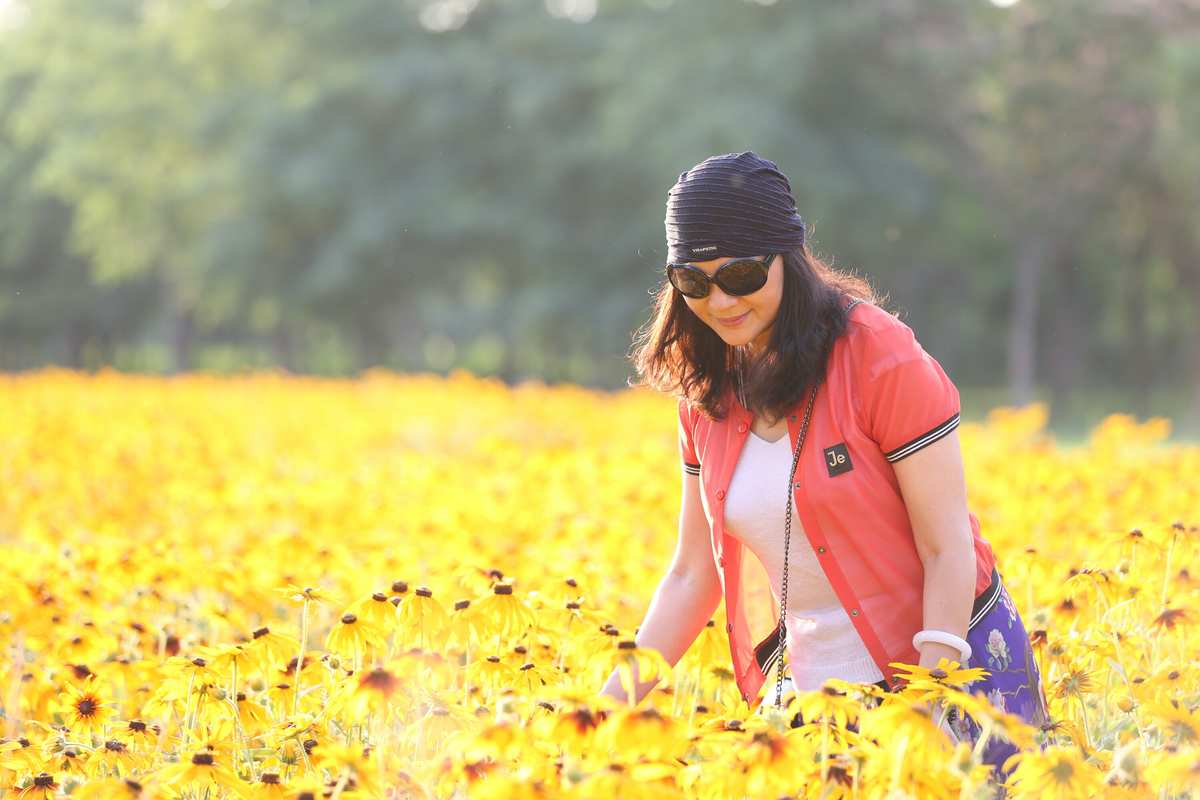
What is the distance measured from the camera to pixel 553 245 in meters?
27.4

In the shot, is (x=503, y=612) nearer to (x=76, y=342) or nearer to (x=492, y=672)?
(x=492, y=672)

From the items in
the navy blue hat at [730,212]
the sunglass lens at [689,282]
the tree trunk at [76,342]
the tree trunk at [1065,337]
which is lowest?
the tree trunk at [76,342]

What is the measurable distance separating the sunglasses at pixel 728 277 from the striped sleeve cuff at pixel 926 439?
1.27 feet

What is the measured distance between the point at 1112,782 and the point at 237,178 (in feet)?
93.2

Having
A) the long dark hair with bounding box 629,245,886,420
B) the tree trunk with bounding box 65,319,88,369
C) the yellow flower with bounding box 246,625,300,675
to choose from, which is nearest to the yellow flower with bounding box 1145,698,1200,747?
the long dark hair with bounding box 629,245,886,420

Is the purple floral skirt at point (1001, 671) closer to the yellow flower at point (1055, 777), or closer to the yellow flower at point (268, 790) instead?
the yellow flower at point (1055, 777)

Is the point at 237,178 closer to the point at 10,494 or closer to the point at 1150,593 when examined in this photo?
the point at 10,494

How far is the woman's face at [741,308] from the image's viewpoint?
2.53 metres

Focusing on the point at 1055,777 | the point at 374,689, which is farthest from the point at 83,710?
the point at 1055,777

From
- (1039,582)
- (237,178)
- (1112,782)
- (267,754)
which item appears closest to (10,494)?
(267,754)

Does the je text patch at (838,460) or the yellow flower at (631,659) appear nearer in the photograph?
the yellow flower at (631,659)

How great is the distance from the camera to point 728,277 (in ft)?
8.16

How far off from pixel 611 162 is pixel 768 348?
991 inches

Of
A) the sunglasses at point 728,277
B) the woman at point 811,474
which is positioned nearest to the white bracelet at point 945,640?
the woman at point 811,474
